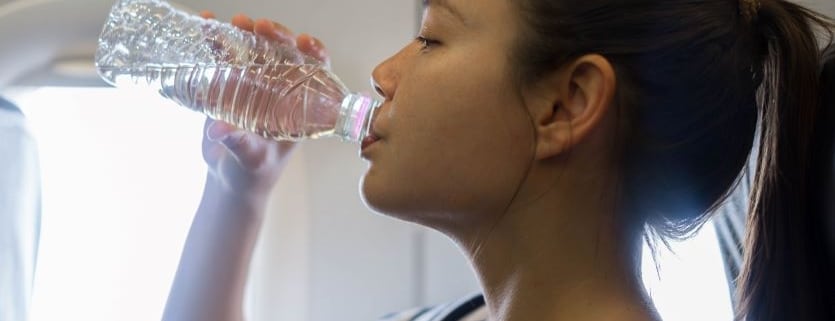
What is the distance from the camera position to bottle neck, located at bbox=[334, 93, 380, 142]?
0.73m

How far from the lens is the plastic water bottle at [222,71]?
0.80m

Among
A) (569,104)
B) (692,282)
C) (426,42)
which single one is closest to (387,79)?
(426,42)

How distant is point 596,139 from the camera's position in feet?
2.23

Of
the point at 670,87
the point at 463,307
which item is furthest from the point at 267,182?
the point at 670,87

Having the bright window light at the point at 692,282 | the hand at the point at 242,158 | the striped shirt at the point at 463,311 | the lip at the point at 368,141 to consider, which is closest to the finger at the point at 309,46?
the hand at the point at 242,158

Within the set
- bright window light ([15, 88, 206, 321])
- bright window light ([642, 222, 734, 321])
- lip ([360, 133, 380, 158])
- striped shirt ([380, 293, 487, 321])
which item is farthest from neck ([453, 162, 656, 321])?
bright window light ([15, 88, 206, 321])

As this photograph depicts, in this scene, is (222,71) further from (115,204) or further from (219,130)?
(115,204)

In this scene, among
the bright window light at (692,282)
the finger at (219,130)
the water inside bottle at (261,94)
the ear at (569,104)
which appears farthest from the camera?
the bright window light at (692,282)

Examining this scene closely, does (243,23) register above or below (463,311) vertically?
above

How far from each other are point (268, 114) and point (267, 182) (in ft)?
0.63

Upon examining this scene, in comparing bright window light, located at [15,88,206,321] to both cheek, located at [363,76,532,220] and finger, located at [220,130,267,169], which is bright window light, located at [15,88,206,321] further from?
cheek, located at [363,76,532,220]

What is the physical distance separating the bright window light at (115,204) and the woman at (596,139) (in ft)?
2.00

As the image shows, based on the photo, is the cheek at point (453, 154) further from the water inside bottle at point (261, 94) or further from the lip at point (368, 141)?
the water inside bottle at point (261, 94)

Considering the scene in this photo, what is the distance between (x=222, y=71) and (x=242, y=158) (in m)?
0.16
